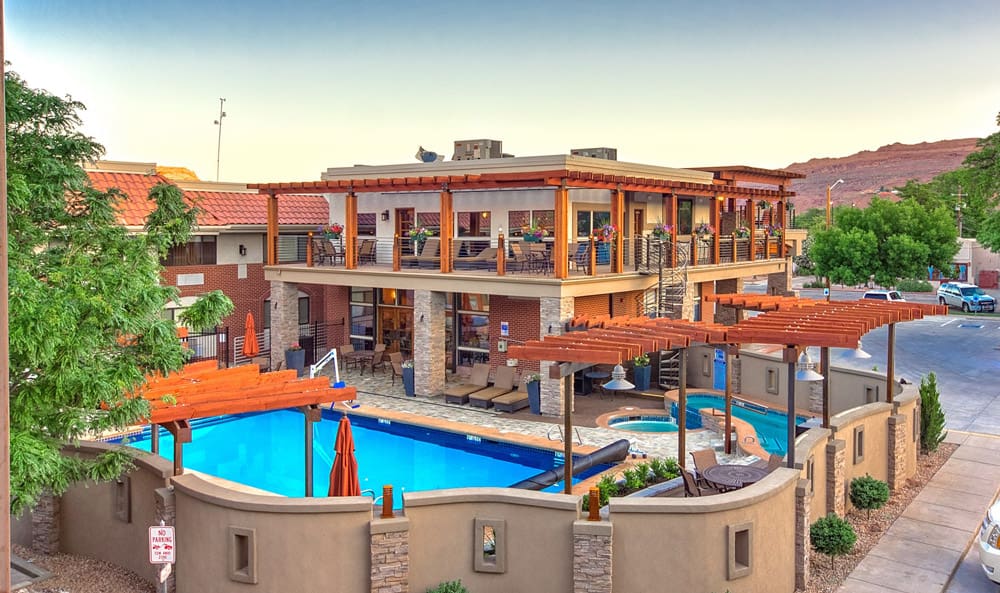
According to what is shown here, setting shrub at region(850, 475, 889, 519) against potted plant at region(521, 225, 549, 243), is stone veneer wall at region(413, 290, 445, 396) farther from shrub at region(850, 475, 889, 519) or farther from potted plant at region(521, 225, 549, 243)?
shrub at region(850, 475, 889, 519)

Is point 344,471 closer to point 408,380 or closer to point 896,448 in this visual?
point 896,448

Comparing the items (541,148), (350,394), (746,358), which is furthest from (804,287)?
(350,394)

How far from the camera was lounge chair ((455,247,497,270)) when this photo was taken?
82.7 ft

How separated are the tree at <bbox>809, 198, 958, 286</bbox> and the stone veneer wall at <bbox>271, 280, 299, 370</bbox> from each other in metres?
36.9

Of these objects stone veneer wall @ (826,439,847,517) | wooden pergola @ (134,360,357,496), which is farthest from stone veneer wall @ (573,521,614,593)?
stone veneer wall @ (826,439,847,517)

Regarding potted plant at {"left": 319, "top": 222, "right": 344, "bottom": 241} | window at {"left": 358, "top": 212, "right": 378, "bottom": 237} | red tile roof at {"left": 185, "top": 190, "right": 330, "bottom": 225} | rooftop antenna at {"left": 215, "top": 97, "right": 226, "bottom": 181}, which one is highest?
rooftop antenna at {"left": 215, "top": 97, "right": 226, "bottom": 181}

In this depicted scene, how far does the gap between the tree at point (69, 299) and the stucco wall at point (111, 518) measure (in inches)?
28.2

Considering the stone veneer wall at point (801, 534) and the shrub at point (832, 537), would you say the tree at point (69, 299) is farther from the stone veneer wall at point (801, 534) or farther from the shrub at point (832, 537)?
the shrub at point (832, 537)

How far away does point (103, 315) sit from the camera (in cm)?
905

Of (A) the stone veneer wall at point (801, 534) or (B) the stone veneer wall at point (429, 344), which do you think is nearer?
(A) the stone veneer wall at point (801, 534)

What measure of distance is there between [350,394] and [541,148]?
35.0 meters

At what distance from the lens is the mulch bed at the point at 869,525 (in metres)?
11.5

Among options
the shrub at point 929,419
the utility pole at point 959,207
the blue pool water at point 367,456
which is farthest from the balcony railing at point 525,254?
the utility pole at point 959,207

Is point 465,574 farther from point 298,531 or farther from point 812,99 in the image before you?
point 812,99
